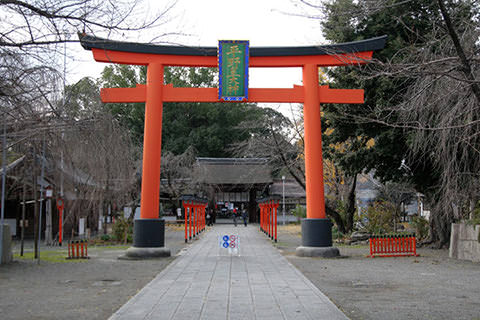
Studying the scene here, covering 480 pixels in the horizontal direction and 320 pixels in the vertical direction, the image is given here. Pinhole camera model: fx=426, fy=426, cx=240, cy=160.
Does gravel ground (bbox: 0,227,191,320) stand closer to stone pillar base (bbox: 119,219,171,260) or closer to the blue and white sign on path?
stone pillar base (bbox: 119,219,171,260)

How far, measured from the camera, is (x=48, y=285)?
888 centimetres

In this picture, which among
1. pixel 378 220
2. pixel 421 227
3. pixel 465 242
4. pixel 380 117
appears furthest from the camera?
pixel 378 220

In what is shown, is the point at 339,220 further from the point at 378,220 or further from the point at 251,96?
the point at 251,96

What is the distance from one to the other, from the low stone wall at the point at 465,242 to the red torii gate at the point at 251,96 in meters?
3.99

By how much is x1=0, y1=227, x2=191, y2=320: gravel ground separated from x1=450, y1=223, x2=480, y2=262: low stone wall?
29.5ft

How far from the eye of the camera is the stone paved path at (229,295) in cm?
604

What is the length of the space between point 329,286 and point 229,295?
232 cm

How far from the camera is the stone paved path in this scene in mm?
6035

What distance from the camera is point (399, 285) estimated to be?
876 centimetres

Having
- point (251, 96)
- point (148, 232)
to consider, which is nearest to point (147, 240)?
point (148, 232)

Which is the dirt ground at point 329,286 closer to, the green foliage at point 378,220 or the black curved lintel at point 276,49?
the black curved lintel at point 276,49

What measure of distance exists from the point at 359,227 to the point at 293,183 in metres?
18.7

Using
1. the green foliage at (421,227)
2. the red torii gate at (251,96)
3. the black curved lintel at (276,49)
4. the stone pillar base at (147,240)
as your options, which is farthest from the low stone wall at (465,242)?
the stone pillar base at (147,240)

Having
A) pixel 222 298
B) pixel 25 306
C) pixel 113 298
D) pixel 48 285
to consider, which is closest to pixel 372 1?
pixel 222 298
